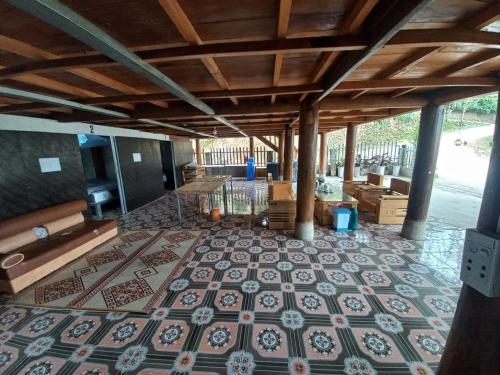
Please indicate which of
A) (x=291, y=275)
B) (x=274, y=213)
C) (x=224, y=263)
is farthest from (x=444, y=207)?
(x=224, y=263)

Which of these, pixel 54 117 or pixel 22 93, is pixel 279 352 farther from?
pixel 54 117

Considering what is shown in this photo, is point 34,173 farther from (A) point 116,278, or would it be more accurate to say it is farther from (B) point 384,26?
(B) point 384,26

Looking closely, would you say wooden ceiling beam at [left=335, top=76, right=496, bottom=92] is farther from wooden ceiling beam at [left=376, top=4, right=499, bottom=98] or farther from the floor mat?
the floor mat

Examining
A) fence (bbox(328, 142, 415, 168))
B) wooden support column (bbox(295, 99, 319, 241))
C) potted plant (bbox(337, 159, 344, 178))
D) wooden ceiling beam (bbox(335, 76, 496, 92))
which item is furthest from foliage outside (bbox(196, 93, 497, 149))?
wooden ceiling beam (bbox(335, 76, 496, 92))

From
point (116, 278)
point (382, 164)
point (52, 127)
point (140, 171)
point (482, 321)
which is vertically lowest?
point (116, 278)

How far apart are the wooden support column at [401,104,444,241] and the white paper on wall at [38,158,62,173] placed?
6797 mm

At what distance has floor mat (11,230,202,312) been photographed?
2.37 meters

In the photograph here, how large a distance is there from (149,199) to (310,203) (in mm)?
5588

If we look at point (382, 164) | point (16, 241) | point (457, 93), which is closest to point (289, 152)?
point (457, 93)

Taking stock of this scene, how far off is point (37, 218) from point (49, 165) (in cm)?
123

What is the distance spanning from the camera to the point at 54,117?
160 inches

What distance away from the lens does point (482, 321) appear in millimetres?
812

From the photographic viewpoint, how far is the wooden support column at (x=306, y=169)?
3.49 meters

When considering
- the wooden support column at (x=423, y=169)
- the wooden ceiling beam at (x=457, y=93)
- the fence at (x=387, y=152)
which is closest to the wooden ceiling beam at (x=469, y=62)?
the wooden ceiling beam at (x=457, y=93)
